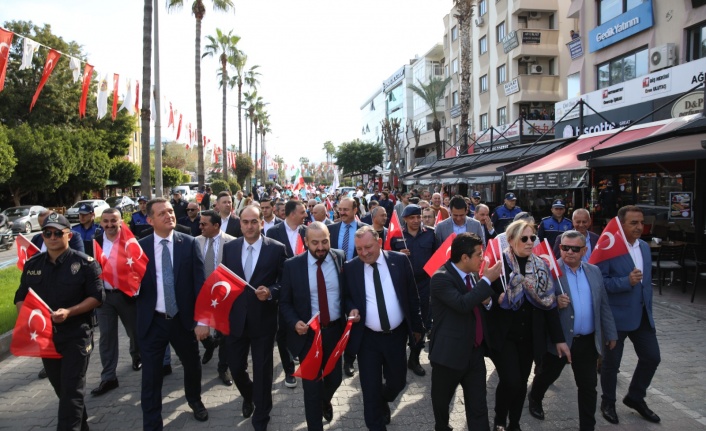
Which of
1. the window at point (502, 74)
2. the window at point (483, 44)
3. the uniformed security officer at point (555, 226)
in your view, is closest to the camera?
the uniformed security officer at point (555, 226)

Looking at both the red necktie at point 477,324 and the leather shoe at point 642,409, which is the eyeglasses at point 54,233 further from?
the leather shoe at point 642,409

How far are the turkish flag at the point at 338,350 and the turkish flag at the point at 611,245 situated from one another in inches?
95.5

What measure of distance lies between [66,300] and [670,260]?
1032 centimetres

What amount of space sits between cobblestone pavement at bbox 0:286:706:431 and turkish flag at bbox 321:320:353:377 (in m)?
0.80

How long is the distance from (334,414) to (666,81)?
15.8 meters

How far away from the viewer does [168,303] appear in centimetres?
421

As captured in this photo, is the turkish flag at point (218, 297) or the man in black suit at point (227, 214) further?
the man in black suit at point (227, 214)

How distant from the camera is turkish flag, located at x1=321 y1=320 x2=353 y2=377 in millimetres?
3686

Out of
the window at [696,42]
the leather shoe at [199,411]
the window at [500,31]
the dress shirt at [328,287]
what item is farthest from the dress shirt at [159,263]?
the window at [500,31]

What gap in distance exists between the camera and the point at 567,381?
5.17 metres

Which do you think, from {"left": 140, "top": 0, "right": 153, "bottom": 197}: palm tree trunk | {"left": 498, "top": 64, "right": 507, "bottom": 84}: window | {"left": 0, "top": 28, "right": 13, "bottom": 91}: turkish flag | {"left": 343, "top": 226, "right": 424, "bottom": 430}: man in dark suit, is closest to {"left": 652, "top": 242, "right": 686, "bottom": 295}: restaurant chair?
{"left": 343, "top": 226, "right": 424, "bottom": 430}: man in dark suit

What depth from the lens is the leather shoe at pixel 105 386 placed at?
16.2 ft

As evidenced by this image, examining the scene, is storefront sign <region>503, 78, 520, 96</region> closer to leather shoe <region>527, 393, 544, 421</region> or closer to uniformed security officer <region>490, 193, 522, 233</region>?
uniformed security officer <region>490, 193, 522, 233</region>

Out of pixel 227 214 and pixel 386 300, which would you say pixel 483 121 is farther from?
pixel 386 300
